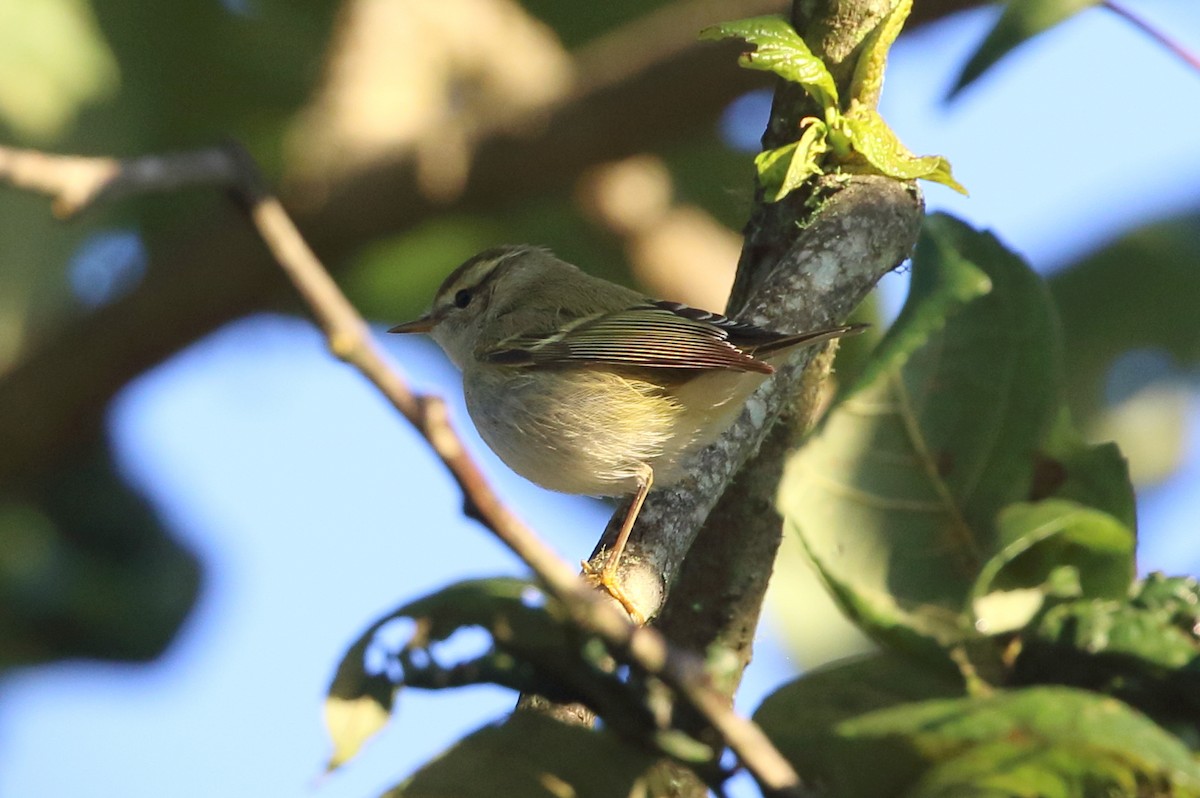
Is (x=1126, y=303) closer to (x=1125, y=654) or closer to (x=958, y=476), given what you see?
(x=958, y=476)

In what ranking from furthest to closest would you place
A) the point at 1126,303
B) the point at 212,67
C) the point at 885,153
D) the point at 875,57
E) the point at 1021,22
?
the point at 212,67 → the point at 1126,303 → the point at 885,153 → the point at 875,57 → the point at 1021,22

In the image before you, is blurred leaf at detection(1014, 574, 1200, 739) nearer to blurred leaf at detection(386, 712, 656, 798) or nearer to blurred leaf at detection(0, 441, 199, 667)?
blurred leaf at detection(386, 712, 656, 798)

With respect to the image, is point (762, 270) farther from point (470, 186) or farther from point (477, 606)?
point (470, 186)

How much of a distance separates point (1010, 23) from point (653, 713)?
1.31m

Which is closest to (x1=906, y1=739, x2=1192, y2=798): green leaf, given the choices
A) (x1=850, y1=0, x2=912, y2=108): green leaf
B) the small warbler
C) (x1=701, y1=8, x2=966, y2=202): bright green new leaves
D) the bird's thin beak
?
(x1=701, y1=8, x2=966, y2=202): bright green new leaves

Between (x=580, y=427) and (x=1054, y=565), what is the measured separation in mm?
2340

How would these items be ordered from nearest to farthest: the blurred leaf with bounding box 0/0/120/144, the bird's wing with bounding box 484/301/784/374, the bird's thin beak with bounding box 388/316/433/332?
the bird's wing with bounding box 484/301/784/374 → the bird's thin beak with bounding box 388/316/433/332 → the blurred leaf with bounding box 0/0/120/144

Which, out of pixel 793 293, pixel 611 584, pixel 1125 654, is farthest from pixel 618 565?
pixel 1125 654

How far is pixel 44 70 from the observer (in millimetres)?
5520

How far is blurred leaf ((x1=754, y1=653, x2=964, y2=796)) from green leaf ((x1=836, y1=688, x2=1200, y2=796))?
0.02m

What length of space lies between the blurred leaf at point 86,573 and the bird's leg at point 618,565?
113 inches

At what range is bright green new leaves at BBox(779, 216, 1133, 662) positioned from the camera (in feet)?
4.69

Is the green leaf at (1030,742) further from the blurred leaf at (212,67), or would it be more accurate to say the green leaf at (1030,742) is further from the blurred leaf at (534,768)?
the blurred leaf at (212,67)

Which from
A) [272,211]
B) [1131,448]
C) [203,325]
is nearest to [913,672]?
[272,211]
